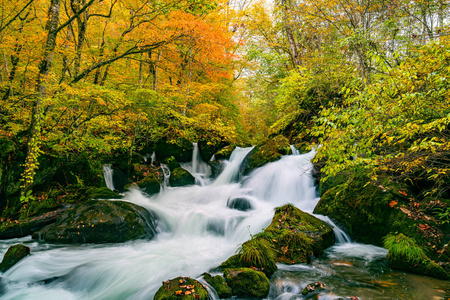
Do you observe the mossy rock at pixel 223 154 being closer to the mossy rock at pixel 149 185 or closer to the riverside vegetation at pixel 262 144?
the riverside vegetation at pixel 262 144

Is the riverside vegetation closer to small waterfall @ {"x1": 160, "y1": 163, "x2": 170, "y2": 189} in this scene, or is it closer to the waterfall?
small waterfall @ {"x1": 160, "y1": 163, "x2": 170, "y2": 189}

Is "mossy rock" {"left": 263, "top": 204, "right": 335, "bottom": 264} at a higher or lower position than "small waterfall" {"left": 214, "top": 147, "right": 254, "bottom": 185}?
lower

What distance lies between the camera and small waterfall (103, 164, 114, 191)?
31.6 ft

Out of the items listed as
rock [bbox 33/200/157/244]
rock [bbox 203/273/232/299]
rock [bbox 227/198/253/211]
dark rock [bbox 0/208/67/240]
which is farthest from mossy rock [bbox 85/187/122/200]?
rock [bbox 203/273/232/299]

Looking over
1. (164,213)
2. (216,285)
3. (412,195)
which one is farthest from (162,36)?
(412,195)

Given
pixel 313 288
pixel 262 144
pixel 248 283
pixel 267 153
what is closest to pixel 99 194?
pixel 248 283

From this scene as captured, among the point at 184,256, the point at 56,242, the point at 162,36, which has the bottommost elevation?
the point at 184,256

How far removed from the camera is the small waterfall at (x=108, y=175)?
9625mm

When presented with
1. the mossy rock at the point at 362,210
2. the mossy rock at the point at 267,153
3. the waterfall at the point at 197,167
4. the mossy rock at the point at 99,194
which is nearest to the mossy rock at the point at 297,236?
the mossy rock at the point at 362,210

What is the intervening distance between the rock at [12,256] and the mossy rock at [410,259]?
7.44 metres

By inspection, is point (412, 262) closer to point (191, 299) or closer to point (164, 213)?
point (191, 299)

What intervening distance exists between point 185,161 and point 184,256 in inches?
307

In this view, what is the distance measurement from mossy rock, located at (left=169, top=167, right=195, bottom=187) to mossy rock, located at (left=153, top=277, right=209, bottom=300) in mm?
7661

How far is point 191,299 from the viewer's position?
10.3 ft
